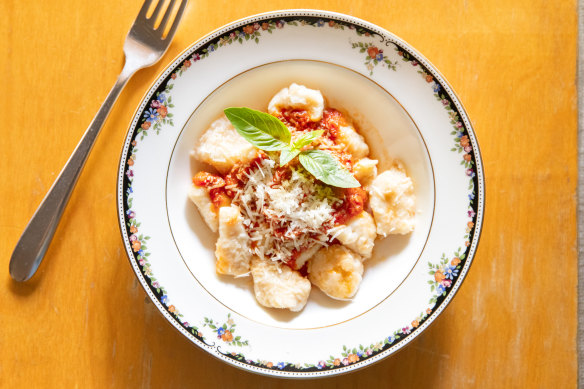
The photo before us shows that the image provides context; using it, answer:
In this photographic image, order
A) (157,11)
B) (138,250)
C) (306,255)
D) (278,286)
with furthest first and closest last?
(157,11) < (306,255) < (278,286) < (138,250)

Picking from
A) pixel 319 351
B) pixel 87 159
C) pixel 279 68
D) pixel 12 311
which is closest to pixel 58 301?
pixel 12 311

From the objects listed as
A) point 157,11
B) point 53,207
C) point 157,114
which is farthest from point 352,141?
point 53,207

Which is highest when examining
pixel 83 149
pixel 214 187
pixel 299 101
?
pixel 299 101

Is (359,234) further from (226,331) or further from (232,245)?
(226,331)

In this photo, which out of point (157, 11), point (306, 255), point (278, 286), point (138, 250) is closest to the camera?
point (138, 250)

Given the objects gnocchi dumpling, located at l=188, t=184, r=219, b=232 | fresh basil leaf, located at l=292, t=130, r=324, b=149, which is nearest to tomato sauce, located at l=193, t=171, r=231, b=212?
gnocchi dumpling, located at l=188, t=184, r=219, b=232

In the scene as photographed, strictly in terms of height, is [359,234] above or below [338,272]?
above

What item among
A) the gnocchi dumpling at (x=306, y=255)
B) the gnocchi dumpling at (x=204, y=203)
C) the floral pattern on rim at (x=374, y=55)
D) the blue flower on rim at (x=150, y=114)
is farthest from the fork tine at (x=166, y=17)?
the gnocchi dumpling at (x=306, y=255)

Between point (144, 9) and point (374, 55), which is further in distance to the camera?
point (144, 9)
